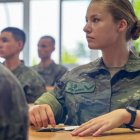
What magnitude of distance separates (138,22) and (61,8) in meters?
4.44

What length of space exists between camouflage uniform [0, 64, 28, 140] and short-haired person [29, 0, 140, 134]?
132 cm

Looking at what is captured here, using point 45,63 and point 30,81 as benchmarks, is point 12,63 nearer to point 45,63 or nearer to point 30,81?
point 30,81

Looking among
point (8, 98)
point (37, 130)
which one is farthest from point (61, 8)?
point (8, 98)

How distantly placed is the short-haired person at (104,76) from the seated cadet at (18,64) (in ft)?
5.09

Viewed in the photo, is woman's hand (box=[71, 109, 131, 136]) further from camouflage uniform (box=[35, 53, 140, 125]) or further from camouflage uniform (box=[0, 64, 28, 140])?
camouflage uniform (box=[0, 64, 28, 140])

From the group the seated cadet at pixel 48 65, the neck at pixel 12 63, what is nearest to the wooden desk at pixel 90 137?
the neck at pixel 12 63

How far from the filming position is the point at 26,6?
6137mm

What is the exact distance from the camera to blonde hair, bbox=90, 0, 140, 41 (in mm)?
1725

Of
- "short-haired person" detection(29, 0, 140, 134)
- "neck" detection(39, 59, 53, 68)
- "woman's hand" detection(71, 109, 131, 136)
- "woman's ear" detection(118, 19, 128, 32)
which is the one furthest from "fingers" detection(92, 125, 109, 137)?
"neck" detection(39, 59, 53, 68)

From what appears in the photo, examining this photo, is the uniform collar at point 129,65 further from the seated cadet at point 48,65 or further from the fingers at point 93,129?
the seated cadet at point 48,65

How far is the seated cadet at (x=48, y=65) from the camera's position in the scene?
512 centimetres

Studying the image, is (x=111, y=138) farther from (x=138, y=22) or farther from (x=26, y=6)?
(x=26, y=6)

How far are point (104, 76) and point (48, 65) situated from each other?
357 centimetres

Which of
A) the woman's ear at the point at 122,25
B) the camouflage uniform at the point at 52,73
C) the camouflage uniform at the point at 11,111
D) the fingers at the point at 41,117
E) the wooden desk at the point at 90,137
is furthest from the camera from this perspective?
the camouflage uniform at the point at 52,73
